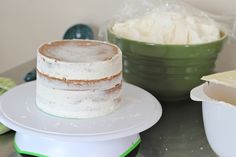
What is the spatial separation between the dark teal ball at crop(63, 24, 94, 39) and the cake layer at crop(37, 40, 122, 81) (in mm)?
311

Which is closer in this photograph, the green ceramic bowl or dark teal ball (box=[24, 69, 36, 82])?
the green ceramic bowl

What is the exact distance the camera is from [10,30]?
986mm

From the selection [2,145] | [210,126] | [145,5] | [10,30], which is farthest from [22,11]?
[210,126]

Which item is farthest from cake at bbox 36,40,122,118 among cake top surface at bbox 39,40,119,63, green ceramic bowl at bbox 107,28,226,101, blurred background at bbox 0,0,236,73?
blurred background at bbox 0,0,236,73

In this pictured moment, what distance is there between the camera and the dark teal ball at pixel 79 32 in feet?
2.83

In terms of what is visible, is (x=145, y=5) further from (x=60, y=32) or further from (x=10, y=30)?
(x=10, y=30)

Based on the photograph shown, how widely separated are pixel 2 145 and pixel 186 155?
0.24m

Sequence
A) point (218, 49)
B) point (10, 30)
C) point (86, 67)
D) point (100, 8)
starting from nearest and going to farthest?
point (86, 67), point (218, 49), point (100, 8), point (10, 30)

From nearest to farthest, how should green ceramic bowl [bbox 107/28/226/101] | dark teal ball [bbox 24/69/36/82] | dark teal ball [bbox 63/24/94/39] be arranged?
green ceramic bowl [bbox 107/28/226/101], dark teal ball [bbox 24/69/36/82], dark teal ball [bbox 63/24/94/39]

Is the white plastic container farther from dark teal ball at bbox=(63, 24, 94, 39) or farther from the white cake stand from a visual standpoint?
dark teal ball at bbox=(63, 24, 94, 39)

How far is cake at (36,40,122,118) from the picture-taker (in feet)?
1.61

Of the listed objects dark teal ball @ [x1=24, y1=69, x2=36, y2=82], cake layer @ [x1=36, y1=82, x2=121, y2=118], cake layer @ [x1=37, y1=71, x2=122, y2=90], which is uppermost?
cake layer @ [x1=37, y1=71, x2=122, y2=90]

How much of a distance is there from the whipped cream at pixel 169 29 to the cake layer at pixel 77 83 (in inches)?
6.5

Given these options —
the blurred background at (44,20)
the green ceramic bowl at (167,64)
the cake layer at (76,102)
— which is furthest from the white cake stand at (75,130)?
the blurred background at (44,20)
